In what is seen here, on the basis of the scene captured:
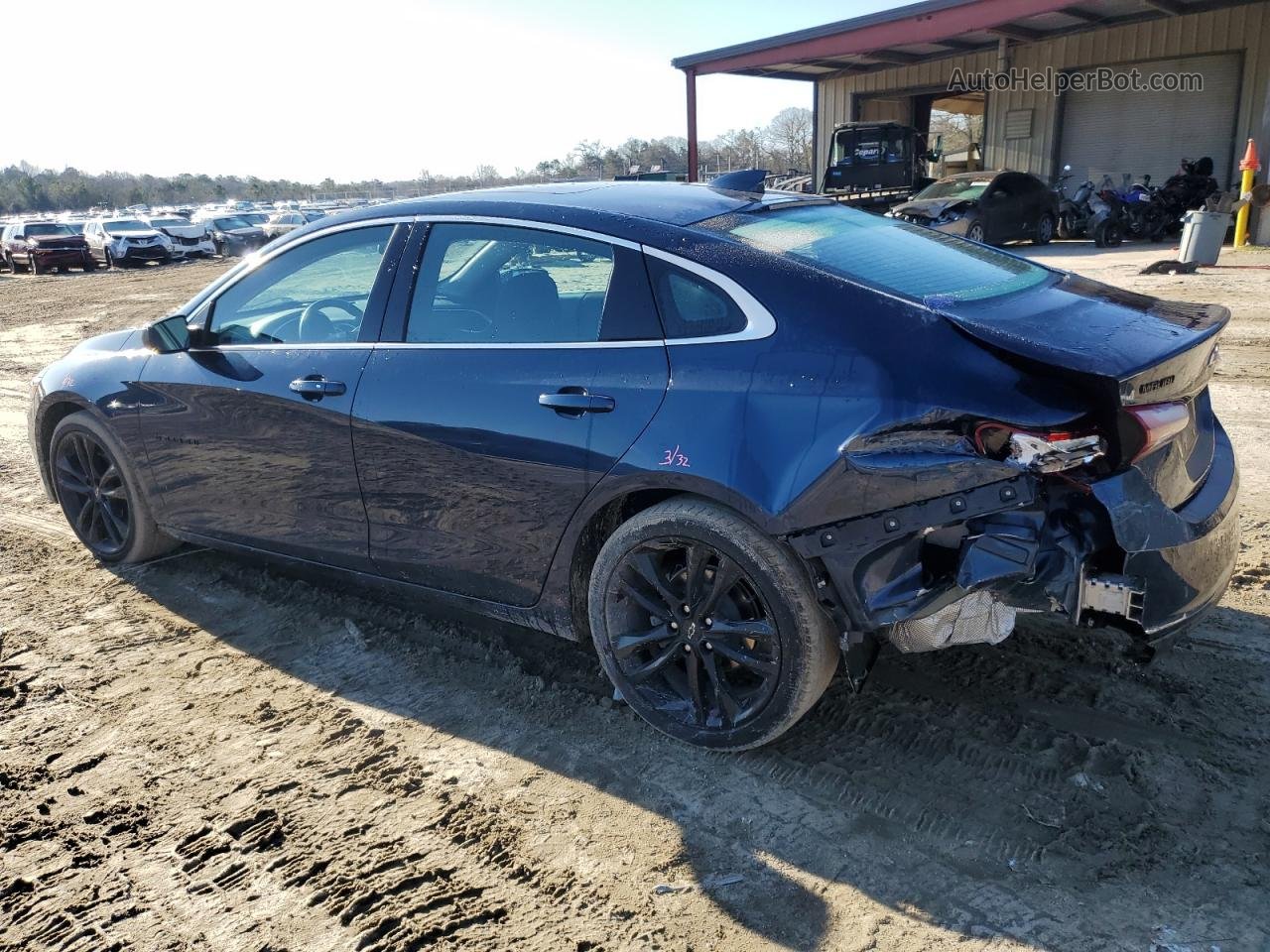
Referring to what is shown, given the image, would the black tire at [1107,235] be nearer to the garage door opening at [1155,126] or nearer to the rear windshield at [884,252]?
the garage door opening at [1155,126]

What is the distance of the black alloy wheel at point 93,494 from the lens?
4637mm

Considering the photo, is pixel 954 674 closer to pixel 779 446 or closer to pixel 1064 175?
pixel 779 446

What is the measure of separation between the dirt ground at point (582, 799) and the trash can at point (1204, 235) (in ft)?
36.8

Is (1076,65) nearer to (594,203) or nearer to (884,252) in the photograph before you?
(884,252)

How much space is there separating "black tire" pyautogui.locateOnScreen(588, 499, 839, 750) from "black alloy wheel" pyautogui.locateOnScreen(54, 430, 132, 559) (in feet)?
9.08

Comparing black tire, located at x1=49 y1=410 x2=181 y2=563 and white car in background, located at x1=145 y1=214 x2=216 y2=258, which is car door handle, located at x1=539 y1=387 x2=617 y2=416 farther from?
white car in background, located at x1=145 y1=214 x2=216 y2=258

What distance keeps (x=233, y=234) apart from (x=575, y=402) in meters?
33.5

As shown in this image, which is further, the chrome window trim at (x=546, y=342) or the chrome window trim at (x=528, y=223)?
the chrome window trim at (x=528, y=223)

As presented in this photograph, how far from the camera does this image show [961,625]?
275cm

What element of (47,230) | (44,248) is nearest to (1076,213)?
(44,248)

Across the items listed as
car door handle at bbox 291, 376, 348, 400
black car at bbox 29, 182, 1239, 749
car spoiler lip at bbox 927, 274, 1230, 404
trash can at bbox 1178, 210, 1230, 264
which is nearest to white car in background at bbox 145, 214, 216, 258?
trash can at bbox 1178, 210, 1230, 264

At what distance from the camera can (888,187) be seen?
2303 cm

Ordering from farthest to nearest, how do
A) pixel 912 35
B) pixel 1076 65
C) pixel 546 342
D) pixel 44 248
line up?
pixel 44 248 → pixel 1076 65 → pixel 912 35 → pixel 546 342

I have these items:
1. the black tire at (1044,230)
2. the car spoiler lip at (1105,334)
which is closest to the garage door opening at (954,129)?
the black tire at (1044,230)
